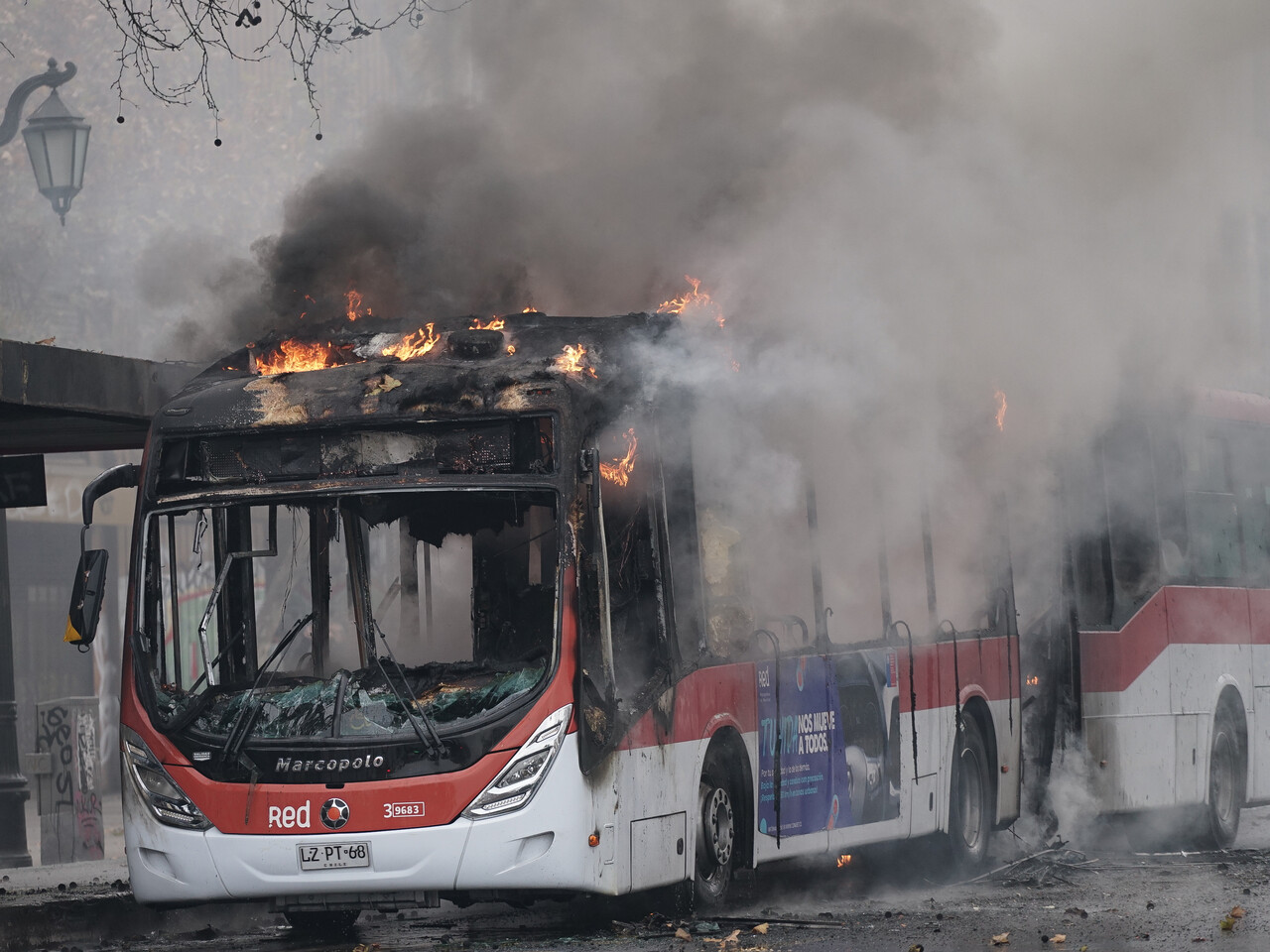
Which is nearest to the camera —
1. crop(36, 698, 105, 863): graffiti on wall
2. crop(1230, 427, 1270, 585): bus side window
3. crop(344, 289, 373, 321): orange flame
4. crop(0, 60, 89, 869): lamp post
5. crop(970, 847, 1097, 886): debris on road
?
crop(344, 289, 373, 321): orange flame

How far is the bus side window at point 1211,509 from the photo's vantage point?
1421 cm

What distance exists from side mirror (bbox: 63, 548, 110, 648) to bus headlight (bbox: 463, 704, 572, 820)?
77.7 inches

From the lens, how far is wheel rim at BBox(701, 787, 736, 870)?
9281 millimetres

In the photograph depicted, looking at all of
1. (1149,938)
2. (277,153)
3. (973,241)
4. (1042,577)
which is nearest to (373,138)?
(973,241)

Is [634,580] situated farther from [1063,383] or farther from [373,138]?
[373,138]

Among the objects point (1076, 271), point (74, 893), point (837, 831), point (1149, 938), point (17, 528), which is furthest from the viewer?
point (17, 528)

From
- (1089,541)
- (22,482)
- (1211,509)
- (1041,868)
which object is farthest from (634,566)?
(1211,509)

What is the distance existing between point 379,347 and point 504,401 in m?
1.17

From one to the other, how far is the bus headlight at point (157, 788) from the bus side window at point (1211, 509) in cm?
814

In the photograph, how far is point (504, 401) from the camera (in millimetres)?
8633

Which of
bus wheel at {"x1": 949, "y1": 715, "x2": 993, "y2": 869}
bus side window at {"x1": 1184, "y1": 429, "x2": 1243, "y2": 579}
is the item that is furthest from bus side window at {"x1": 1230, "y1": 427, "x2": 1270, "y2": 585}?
bus wheel at {"x1": 949, "y1": 715, "x2": 993, "y2": 869}

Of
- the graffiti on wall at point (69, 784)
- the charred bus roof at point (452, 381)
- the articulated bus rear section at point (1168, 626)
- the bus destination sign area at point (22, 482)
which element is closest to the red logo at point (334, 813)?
the charred bus roof at point (452, 381)

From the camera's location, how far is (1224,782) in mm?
14375

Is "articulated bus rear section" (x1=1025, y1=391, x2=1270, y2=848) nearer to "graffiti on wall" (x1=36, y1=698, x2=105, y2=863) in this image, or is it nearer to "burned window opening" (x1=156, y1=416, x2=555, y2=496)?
"burned window opening" (x1=156, y1=416, x2=555, y2=496)
